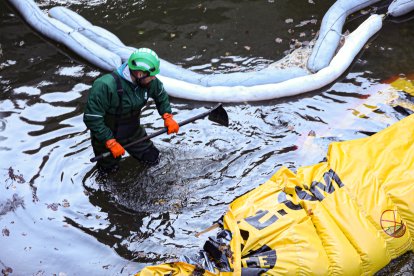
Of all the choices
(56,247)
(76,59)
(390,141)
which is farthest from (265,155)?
(76,59)

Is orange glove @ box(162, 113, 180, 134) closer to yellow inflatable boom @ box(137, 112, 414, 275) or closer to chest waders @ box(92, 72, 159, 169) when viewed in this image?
chest waders @ box(92, 72, 159, 169)

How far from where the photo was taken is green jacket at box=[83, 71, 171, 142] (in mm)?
5348

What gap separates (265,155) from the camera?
22.2ft

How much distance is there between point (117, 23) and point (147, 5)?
889 millimetres

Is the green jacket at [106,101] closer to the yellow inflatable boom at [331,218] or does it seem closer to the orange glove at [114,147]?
the orange glove at [114,147]

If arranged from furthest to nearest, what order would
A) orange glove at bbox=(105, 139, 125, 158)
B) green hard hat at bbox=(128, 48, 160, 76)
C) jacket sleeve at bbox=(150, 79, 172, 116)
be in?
jacket sleeve at bbox=(150, 79, 172, 116)
orange glove at bbox=(105, 139, 125, 158)
green hard hat at bbox=(128, 48, 160, 76)

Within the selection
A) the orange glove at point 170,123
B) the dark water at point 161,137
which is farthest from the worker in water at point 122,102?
the dark water at point 161,137

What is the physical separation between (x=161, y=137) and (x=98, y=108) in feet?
6.11

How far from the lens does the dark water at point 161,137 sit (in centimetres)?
567

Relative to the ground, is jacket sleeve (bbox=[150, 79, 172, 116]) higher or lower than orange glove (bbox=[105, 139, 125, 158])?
higher

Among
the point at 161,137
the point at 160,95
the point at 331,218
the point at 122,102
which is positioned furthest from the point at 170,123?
the point at 331,218

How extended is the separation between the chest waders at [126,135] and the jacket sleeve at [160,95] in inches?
10.8

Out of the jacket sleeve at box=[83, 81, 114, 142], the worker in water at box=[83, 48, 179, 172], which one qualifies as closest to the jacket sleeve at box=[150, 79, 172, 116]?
the worker in water at box=[83, 48, 179, 172]

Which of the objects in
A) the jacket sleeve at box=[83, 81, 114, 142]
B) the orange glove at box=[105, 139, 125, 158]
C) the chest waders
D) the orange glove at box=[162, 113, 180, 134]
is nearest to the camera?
the jacket sleeve at box=[83, 81, 114, 142]
